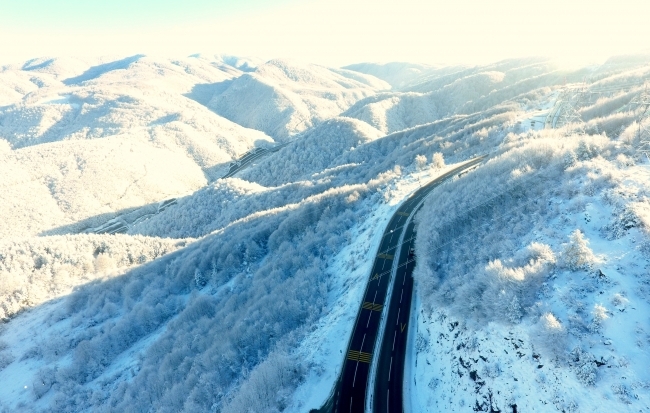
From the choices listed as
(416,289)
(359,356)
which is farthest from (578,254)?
(359,356)

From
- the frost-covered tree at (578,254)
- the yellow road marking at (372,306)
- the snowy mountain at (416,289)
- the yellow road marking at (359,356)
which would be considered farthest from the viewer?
the yellow road marking at (372,306)

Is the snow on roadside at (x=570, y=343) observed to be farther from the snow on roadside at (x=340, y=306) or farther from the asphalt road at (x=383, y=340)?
the snow on roadside at (x=340, y=306)

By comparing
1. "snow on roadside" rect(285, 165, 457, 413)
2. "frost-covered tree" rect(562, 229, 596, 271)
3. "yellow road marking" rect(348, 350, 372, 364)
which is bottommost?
"yellow road marking" rect(348, 350, 372, 364)

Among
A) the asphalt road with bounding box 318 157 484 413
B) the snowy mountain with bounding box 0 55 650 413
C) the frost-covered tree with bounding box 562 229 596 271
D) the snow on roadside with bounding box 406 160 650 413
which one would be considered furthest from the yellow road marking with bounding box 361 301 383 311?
the frost-covered tree with bounding box 562 229 596 271

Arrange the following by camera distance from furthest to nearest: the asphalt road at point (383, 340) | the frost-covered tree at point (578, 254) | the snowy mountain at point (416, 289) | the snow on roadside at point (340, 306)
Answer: the snow on roadside at point (340, 306) → the asphalt road at point (383, 340) → the frost-covered tree at point (578, 254) → the snowy mountain at point (416, 289)

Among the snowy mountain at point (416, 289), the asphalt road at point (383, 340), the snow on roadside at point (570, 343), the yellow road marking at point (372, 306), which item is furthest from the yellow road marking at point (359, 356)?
the yellow road marking at point (372, 306)

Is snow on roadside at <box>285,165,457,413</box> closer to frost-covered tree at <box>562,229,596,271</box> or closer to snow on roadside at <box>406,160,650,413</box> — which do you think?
snow on roadside at <box>406,160,650,413</box>

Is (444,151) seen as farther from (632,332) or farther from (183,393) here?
(183,393)

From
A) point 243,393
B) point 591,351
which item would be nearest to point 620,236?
point 591,351

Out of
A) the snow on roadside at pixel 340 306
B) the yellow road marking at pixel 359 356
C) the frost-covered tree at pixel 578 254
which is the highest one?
the frost-covered tree at pixel 578 254
